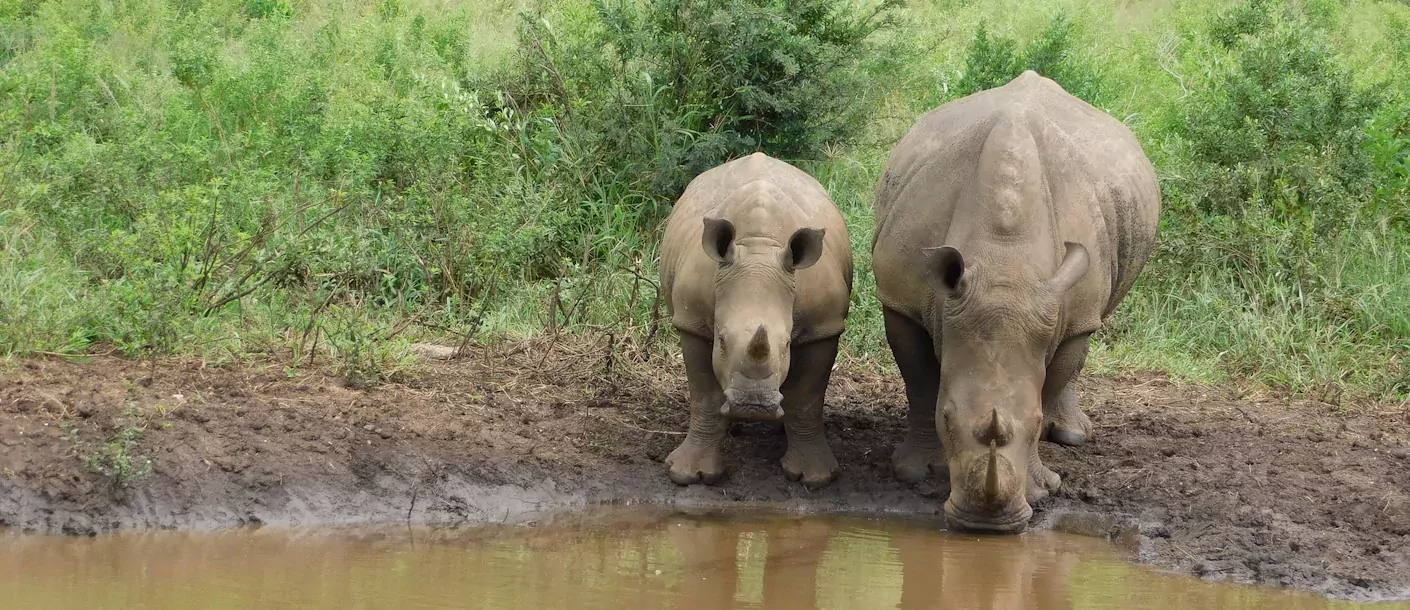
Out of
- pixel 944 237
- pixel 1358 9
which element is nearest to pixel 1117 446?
pixel 944 237

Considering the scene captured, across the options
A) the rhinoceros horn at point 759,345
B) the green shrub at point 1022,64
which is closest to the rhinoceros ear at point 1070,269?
the rhinoceros horn at point 759,345

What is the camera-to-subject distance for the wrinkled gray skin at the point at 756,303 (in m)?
6.16

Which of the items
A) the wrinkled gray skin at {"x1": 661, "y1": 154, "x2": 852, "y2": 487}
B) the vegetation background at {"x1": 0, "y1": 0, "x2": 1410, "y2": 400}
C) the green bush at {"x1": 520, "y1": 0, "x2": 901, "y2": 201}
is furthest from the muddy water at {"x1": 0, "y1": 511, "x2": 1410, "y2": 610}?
the green bush at {"x1": 520, "y1": 0, "x2": 901, "y2": 201}

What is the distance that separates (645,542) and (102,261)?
4.11m

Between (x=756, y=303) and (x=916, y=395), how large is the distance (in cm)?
118

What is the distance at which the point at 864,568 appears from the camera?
5.98 meters

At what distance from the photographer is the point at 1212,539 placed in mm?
6340

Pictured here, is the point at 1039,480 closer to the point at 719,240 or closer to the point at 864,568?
the point at 864,568

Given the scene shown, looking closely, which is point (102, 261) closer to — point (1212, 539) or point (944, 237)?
point (944, 237)

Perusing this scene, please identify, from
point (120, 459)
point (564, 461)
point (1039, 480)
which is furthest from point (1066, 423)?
point (120, 459)

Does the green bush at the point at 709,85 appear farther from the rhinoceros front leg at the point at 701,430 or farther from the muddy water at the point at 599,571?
the muddy water at the point at 599,571

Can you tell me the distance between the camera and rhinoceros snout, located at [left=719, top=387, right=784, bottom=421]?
19.9 feet

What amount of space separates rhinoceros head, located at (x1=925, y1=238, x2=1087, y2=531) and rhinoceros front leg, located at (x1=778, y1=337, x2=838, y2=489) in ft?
3.10

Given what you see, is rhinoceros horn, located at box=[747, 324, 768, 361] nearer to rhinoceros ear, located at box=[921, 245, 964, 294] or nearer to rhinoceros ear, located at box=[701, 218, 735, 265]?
rhinoceros ear, located at box=[701, 218, 735, 265]
